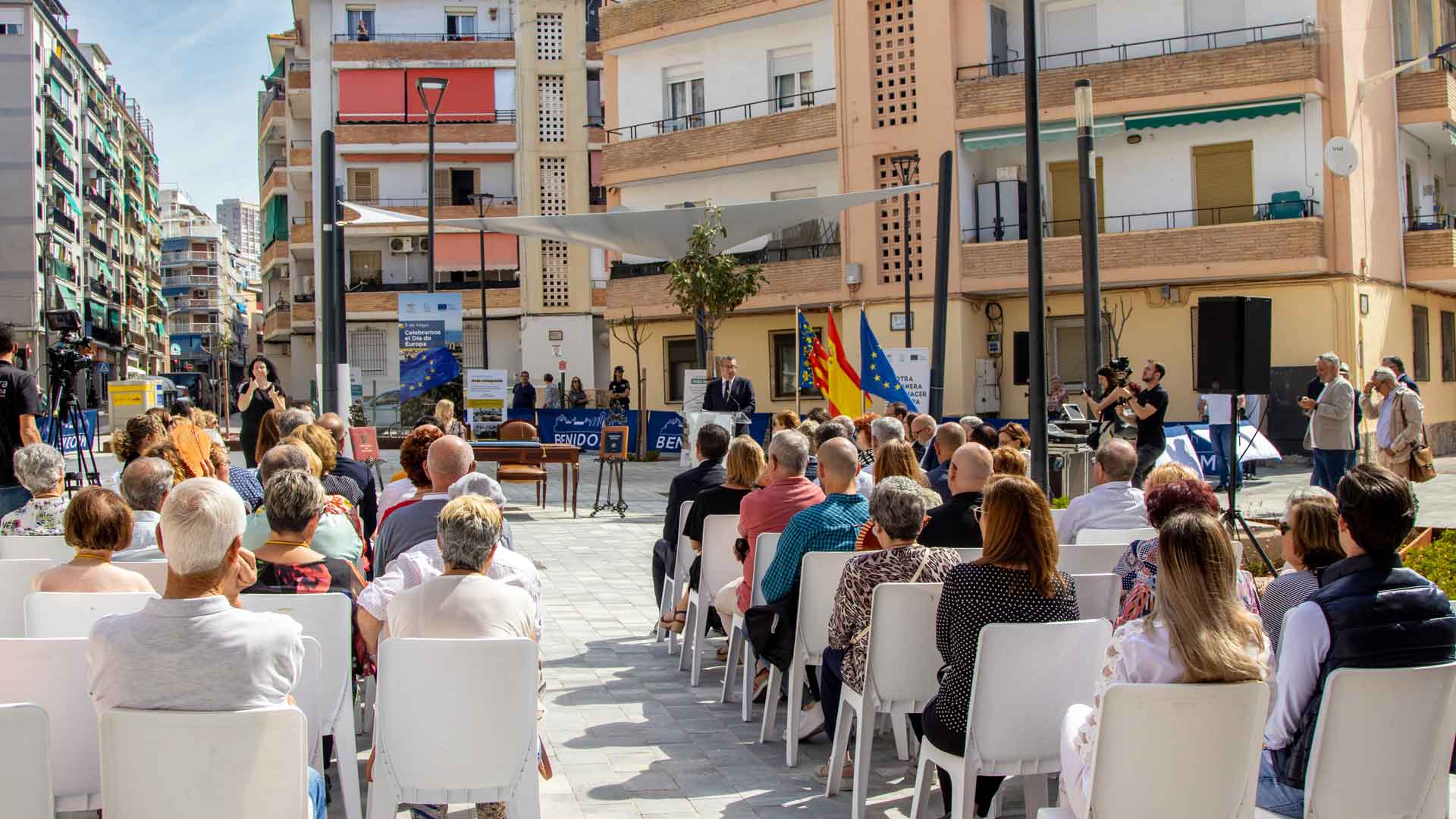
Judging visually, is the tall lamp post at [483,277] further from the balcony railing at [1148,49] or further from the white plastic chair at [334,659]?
the white plastic chair at [334,659]

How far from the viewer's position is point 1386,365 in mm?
14289

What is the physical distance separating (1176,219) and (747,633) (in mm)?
20904

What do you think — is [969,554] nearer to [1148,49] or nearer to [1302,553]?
[1302,553]

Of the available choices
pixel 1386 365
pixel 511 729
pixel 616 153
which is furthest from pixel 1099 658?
pixel 616 153

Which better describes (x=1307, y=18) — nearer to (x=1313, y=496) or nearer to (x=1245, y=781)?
(x=1313, y=496)

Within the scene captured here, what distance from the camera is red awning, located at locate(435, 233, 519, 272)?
4516 cm

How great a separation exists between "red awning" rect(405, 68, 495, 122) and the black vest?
44.2 meters

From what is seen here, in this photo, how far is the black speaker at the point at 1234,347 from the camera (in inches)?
424

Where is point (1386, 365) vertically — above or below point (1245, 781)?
above

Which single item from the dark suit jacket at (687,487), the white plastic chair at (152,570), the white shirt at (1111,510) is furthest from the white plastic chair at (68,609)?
the white shirt at (1111,510)

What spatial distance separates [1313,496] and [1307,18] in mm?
21653

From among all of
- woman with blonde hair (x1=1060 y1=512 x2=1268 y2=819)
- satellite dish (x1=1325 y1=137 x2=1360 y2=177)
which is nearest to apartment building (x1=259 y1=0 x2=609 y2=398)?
satellite dish (x1=1325 y1=137 x2=1360 y2=177)

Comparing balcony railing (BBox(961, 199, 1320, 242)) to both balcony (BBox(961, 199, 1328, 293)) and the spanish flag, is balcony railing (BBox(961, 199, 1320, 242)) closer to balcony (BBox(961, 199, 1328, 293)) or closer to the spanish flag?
balcony (BBox(961, 199, 1328, 293))

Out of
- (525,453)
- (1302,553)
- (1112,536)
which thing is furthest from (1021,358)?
(1302,553)
